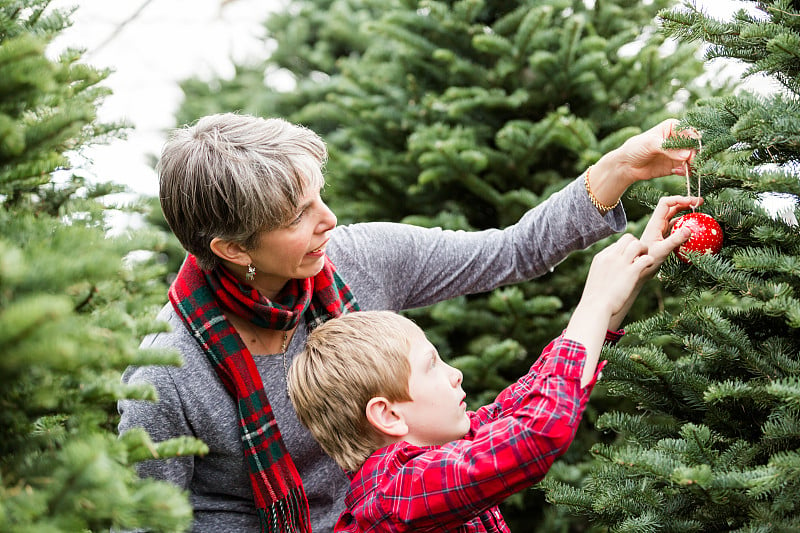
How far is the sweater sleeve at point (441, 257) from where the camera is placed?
2223mm

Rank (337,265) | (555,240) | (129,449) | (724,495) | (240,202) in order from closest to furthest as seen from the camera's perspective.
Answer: (129,449), (724,495), (240,202), (555,240), (337,265)

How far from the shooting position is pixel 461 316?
3.06 m

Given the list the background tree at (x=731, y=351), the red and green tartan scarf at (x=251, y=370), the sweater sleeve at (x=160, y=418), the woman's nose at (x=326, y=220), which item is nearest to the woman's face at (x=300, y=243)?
the woman's nose at (x=326, y=220)

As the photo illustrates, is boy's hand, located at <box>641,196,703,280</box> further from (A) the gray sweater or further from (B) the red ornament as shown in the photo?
(A) the gray sweater

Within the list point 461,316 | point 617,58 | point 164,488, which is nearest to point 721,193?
point 164,488

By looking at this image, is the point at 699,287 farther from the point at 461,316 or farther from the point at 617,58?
the point at 617,58

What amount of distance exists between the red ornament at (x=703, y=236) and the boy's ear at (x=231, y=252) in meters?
1.12

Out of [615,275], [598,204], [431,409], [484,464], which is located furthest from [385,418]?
[598,204]

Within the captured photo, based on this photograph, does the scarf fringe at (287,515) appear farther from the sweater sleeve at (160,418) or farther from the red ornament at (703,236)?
the red ornament at (703,236)

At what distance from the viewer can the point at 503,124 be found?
335cm

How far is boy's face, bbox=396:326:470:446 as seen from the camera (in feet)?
5.57

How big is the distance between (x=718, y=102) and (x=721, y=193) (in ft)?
0.69

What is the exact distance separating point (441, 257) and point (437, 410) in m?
0.73

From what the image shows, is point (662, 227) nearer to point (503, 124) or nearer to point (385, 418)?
point (385, 418)
